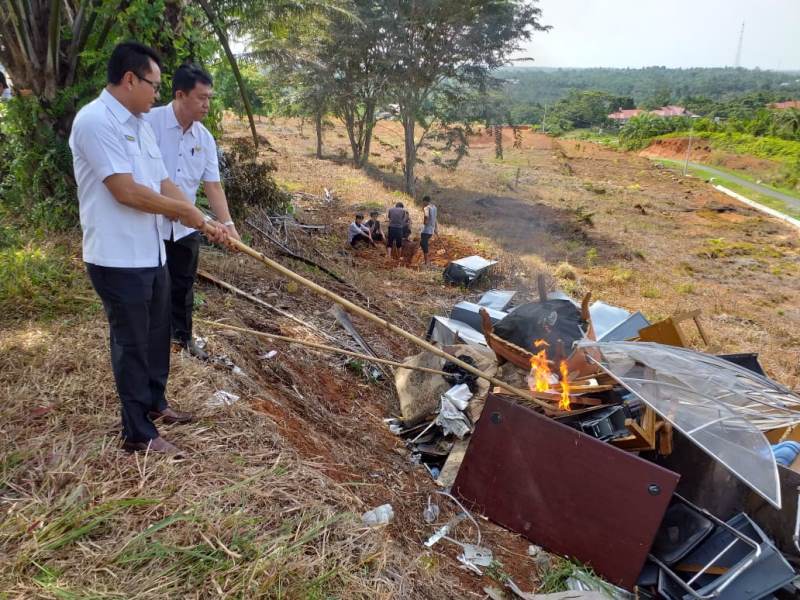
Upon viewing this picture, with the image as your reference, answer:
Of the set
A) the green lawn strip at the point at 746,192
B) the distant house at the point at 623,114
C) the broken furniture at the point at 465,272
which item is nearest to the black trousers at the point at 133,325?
the broken furniture at the point at 465,272

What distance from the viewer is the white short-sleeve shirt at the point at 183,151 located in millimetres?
3213

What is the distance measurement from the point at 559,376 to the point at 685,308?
769 centimetres

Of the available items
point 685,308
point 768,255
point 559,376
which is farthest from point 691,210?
point 559,376

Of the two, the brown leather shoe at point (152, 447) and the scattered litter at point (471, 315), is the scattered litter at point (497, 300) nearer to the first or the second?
the scattered litter at point (471, 315)

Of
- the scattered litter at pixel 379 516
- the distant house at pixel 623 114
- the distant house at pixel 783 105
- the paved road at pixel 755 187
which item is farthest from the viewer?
the distant house at pixel 623 114

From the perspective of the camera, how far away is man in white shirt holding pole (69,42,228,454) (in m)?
2.16

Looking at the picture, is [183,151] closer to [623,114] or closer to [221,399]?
[221,399]

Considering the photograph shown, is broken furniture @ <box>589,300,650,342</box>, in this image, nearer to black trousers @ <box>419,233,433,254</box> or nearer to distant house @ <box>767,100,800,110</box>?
black trousers @ <box>419,233,433,254</box>

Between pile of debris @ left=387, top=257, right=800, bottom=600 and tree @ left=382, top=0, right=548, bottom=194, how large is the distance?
47.6 ft

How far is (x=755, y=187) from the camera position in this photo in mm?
31203

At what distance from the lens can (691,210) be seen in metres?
23.3

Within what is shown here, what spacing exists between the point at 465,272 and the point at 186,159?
24.2ft

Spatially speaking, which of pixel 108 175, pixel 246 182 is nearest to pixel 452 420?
pixel 108 175

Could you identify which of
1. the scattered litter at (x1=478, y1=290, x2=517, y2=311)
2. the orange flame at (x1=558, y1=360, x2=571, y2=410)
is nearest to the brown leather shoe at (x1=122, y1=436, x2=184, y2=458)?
the orange flame at (x1=558, y1=360, x2=571, y2=410)
